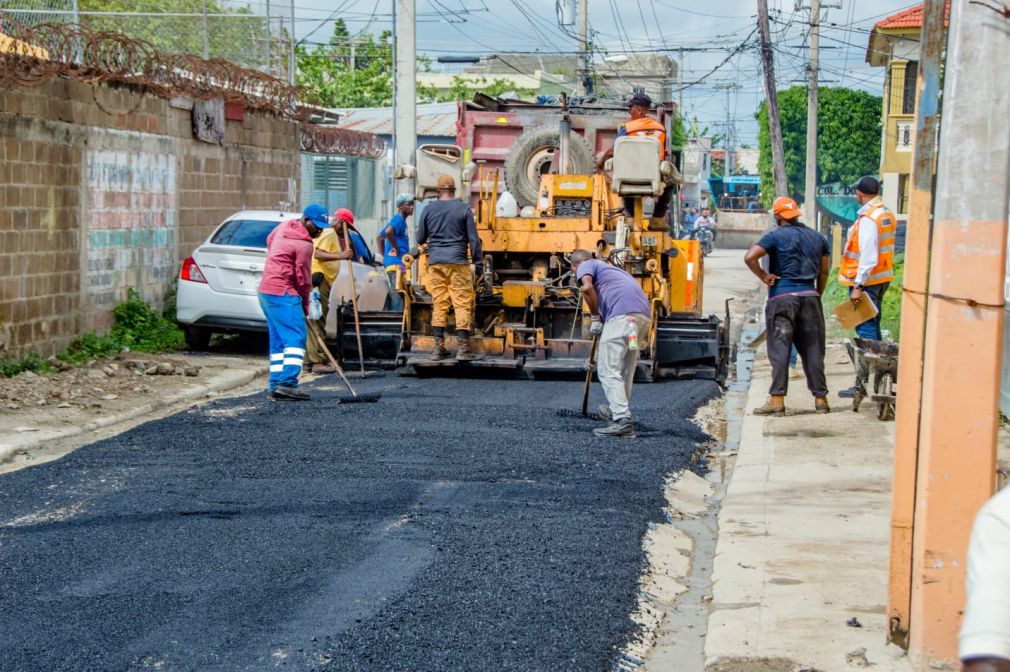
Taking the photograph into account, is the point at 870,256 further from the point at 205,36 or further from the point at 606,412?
the point at 205,36

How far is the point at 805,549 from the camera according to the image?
7.12m

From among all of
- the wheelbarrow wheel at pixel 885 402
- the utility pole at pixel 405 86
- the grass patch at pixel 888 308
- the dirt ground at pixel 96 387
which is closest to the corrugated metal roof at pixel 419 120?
the grass patch at pixel 888 308

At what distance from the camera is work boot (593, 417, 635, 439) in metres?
9.79

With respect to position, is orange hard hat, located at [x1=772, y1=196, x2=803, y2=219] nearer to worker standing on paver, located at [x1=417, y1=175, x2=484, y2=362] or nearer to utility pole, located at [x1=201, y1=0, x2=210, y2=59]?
worker standing on paver, located at [x1=417, y1=175, x2=484, y2=362]

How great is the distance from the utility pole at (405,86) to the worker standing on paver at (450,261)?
5819 millimetres

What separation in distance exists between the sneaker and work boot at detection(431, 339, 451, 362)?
1.52m

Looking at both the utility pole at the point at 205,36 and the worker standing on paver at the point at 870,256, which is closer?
the worker standing on paver at the point at 870,256

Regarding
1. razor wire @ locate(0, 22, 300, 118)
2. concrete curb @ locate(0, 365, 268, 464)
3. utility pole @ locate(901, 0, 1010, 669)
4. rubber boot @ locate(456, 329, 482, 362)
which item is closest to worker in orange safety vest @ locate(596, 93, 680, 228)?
rubber boot @ locate(456, 329, 482, 362)

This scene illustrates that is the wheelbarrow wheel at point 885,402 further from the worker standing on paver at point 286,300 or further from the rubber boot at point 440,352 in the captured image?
the worker standing on paver at point 286,300

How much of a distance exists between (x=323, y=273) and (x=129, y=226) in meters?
2.95

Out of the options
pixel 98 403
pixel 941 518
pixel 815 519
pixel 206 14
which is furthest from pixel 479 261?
pixel 206 14

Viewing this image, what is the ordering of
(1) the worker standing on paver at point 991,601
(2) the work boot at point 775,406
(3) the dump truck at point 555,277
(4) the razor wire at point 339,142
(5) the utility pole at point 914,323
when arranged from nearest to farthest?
(1) the worker standing on paver at point 991,601, (5) the utility pole at point 914,323, (2) the work boot at point 775,406, (3) the dump truck at point 555,277, (4) the razor wire at point 339,142

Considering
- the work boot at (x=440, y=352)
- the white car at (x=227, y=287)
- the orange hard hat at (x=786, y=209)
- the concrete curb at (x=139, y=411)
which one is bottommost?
the concrete curb at (x=139, y=411)

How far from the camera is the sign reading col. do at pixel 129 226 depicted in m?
14.4
